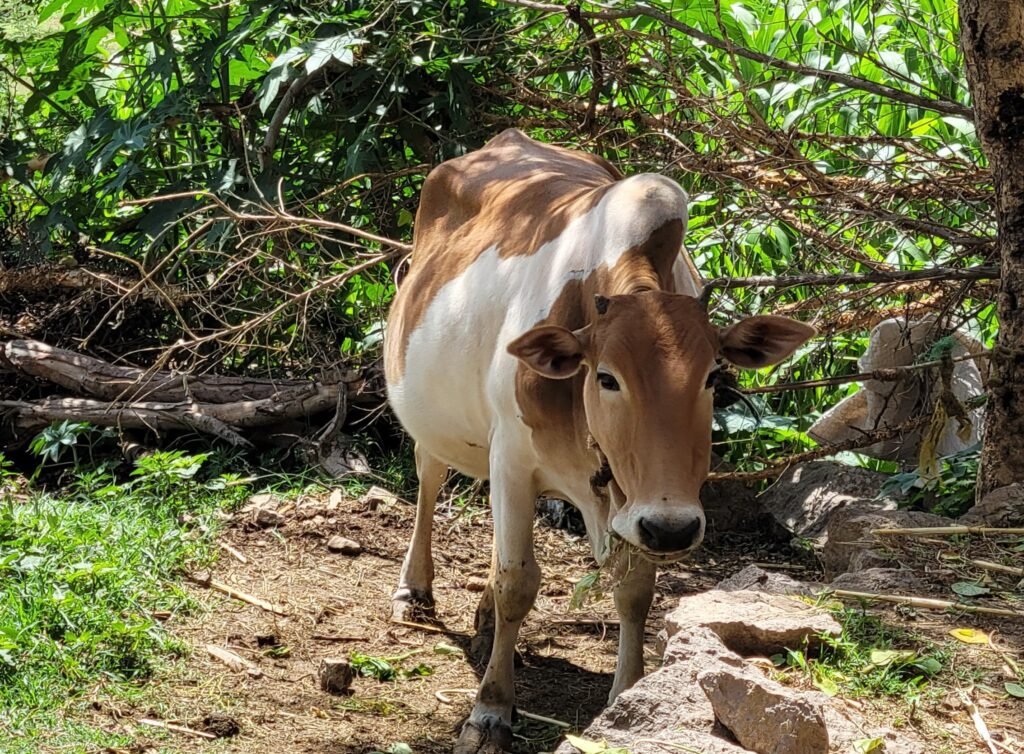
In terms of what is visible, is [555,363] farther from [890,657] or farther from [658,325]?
[890,657]

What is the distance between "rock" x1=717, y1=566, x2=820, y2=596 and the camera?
13.6ft

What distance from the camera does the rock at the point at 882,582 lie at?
167 inches

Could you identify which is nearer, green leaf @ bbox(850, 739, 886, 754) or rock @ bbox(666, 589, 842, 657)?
green leaf @ bbox(850, 739, 886, 754)

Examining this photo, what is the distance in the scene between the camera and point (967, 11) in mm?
4781

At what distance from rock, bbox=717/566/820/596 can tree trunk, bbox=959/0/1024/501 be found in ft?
3.83

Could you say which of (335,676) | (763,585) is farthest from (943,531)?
(335,676)

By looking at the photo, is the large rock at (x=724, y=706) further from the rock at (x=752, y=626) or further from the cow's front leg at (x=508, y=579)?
the cow's front leg at (x=508, y=579)

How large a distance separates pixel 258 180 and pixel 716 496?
2.82m

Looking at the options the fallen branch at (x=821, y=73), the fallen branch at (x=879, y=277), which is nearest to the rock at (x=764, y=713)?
the fallen branch at (x=879, y=277)

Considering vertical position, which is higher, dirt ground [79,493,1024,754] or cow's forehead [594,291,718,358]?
cow's forehead [594,291,718,358]

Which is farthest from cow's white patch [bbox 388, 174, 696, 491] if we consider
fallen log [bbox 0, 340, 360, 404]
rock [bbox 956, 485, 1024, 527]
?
fallen log [bbox 0, 340, 360, 404]

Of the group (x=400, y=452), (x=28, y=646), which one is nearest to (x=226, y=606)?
(x=28, y=646)

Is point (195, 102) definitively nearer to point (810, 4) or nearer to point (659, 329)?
point (810, 4)

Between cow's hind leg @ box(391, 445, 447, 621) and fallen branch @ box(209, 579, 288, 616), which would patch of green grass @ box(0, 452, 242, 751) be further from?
cow's hind leg @ box(391, 445, 447, 621)
